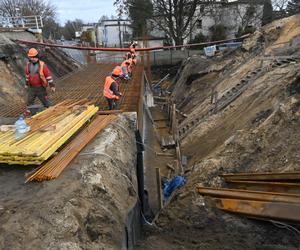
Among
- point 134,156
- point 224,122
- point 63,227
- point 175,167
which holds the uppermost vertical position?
point 63,227

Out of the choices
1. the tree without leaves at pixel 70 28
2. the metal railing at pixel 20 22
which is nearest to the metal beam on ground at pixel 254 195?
the metal railing at pixel 20 22

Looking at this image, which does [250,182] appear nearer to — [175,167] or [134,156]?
[134,156]

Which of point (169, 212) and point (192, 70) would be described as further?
point (192, 70)

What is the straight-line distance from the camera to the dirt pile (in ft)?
24.2

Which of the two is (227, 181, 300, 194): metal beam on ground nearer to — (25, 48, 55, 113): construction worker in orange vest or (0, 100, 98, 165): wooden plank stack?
(0, 100, 98, 165): wooden plank stack

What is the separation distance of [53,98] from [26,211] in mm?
8710

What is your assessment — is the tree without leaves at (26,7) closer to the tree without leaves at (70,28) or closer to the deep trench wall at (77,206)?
the tree without leaves at (70,28)

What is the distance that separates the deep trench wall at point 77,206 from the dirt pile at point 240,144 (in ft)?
4.35

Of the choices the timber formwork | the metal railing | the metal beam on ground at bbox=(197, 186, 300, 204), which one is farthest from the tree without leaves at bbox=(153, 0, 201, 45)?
the metal beam on ground at bbox=(197, 186, 300, 204)

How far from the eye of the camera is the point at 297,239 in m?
6.82

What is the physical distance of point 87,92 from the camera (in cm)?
1379

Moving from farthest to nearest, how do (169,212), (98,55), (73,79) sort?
1. (98,55)
2. (73,79)
3. (169,212)

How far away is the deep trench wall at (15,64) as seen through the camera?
13.1m

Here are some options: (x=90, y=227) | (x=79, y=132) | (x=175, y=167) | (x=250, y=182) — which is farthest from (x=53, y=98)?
(x=90, y=227)
